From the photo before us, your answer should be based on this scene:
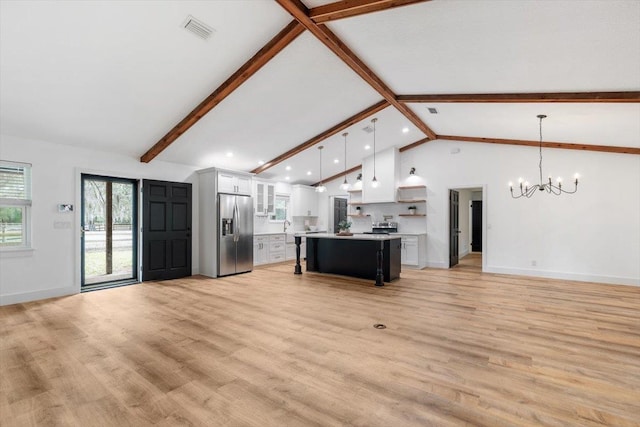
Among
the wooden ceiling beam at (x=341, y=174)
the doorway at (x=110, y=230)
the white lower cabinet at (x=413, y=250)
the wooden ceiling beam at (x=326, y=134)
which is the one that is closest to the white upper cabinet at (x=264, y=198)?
the wooden ceiling beam at (x=326, y=134)

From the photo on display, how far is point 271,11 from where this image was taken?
331 cm

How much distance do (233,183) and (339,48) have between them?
4.06 m

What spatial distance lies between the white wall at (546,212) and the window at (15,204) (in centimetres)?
808

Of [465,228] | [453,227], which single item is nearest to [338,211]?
[453,227]

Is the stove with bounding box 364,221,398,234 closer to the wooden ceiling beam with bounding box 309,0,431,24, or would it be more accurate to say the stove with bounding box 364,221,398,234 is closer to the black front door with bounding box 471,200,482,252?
the black front door with bounding box 471,200,482,252

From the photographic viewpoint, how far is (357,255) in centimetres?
632

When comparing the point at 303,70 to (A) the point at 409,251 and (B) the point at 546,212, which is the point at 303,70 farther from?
(B) the point at 546,212

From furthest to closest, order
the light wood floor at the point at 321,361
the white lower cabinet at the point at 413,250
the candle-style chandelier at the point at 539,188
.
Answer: the white lower cabinet at the point at 413,250
the candle-style chandelier at the point at 539,188
the light wood floor at the point at 321,361

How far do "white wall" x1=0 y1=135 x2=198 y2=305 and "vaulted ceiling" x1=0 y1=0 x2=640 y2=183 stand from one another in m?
0.30

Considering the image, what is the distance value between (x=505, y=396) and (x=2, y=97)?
20.0 ft

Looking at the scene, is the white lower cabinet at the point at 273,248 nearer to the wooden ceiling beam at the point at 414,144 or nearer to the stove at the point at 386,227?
the stove at the point at 386,227

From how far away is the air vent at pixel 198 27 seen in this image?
3.15m

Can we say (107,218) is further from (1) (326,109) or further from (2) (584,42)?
(2) (584,42)

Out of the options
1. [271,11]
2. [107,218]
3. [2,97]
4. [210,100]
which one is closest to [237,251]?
[107,218]
